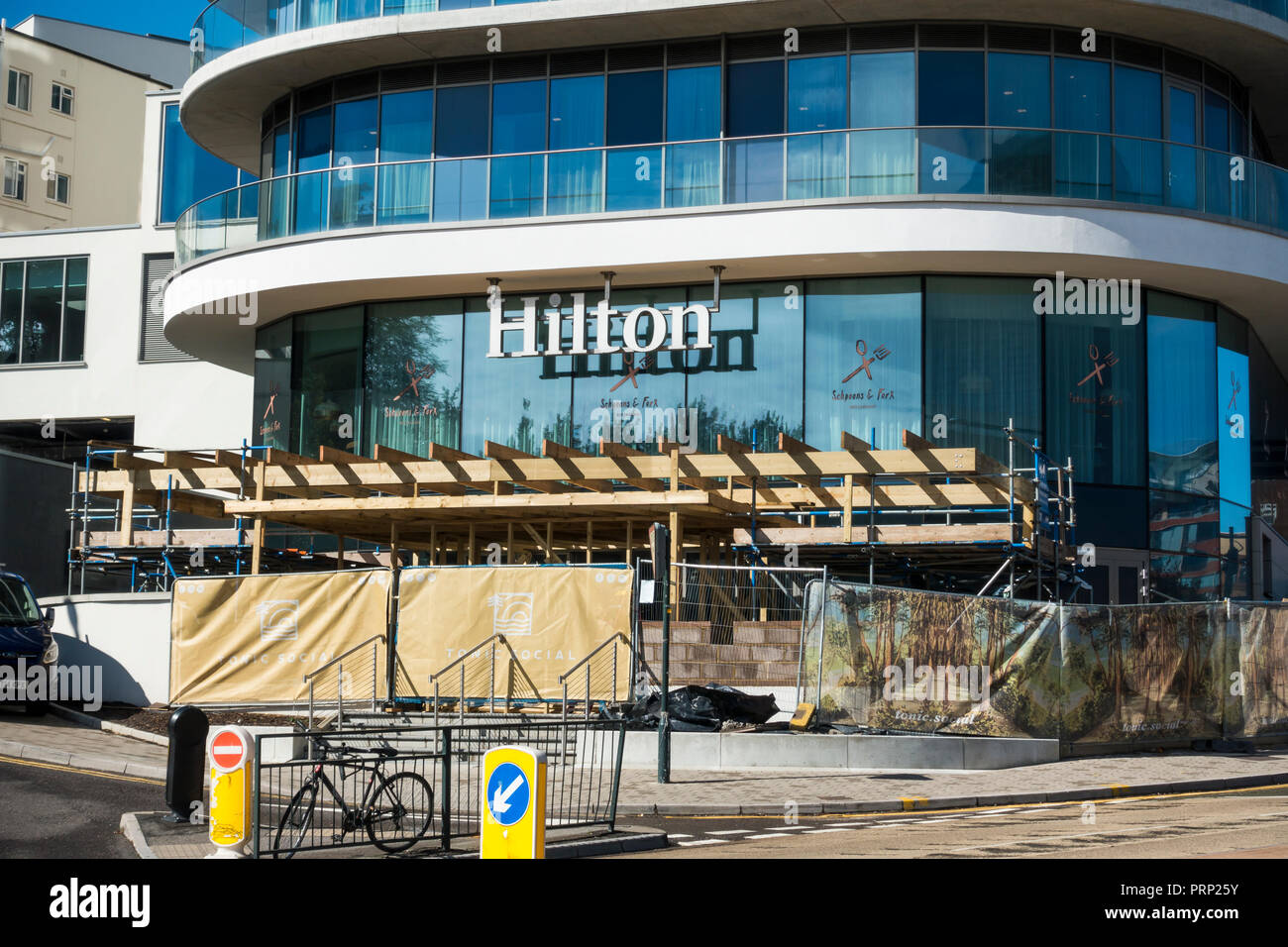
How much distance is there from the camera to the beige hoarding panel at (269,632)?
2153 centimetres

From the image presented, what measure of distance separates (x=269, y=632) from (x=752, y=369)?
35.9ft

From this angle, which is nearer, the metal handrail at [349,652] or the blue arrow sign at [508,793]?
the blue arrow sign at [508,793]

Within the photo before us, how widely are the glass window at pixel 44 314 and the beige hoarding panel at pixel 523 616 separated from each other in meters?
24.8

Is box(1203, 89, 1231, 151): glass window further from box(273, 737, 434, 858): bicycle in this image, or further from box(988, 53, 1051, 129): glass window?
box(273, 737, 434, 858): bicycle

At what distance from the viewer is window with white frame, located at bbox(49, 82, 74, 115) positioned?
58469mm

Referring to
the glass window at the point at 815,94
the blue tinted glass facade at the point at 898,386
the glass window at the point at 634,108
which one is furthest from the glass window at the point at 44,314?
the glass window at the point at 815,94

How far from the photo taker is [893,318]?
28703 millimetres

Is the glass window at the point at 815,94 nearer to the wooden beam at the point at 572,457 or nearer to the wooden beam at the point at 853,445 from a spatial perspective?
the wooden beam at the point at 853,445

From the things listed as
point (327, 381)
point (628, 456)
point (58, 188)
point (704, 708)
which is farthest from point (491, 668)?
point (58, 188)

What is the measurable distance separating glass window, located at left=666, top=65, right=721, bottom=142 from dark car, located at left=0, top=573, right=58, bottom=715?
14072mm

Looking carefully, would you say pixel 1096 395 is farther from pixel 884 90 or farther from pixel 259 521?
pixel 259 521
